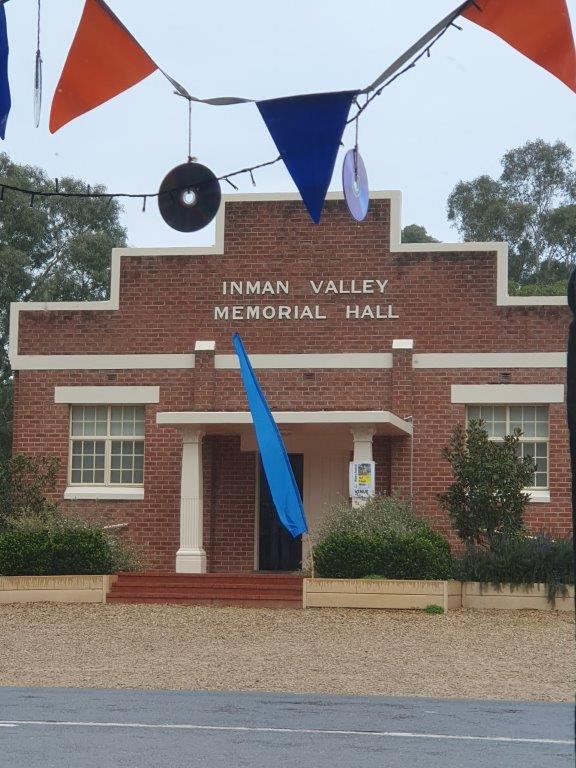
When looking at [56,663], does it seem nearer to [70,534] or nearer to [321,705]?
[321,705]

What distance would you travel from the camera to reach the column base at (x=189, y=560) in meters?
23.5

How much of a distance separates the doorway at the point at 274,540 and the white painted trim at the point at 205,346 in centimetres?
229

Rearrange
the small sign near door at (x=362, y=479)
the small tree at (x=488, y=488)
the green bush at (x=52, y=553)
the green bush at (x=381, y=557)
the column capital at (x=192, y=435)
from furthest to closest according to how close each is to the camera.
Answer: the column capital at (x=192, y=435) → the small sign near door at (x=362, y=479) → the small tree at (x=488, y=488) → the green bush at (x=52, y=553) → the green bush at (x=381, y=557)

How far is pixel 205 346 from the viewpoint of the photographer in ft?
81.8

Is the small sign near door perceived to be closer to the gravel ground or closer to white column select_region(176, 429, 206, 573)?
white column select_region(176, 429, 206, 573)

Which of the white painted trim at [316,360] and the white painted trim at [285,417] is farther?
the white painted trim at [316,360]

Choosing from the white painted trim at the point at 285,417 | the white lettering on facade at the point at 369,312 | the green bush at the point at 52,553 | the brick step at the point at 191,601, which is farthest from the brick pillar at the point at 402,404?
the green bush at the point at 52,553

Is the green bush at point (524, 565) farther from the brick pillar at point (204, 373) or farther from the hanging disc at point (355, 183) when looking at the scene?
the hanging disc at point (355, 183)

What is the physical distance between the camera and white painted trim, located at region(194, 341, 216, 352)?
979 inches

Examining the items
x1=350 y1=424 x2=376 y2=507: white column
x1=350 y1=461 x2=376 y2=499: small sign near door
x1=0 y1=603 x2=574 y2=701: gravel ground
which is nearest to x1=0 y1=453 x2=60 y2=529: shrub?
x1=0 y1=603 x2=574 y2=701: gravel ground

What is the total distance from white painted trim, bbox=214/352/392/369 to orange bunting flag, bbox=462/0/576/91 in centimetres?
1688

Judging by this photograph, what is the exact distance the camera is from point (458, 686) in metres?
13.8

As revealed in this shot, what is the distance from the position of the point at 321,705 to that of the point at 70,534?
1016 centimetres

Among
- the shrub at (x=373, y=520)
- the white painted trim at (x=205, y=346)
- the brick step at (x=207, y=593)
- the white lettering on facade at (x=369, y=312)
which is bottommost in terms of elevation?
the brick step at (x=207, y=593)
